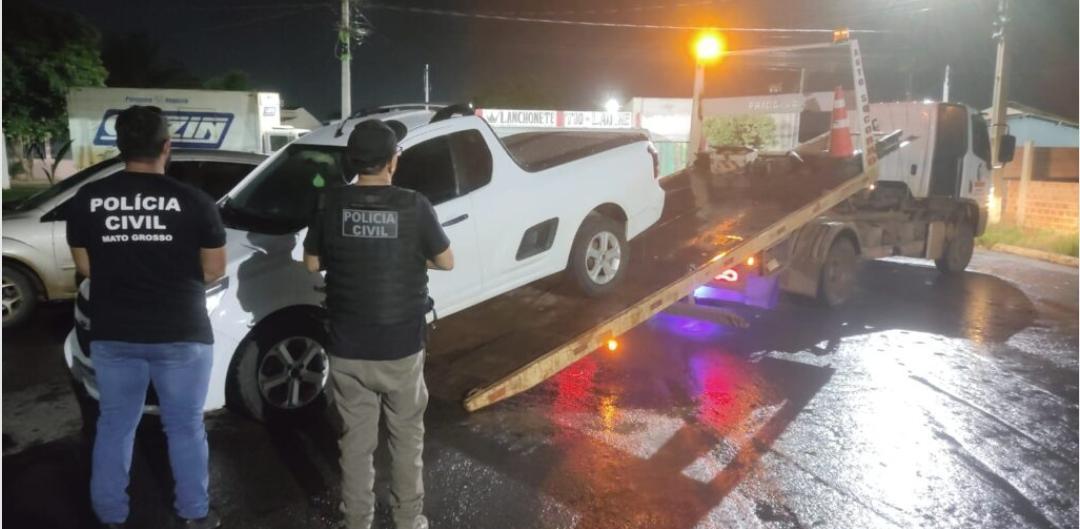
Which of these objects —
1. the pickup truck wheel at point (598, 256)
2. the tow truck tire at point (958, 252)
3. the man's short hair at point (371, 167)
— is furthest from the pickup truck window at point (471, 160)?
the tow truck tire at point (958, 252)

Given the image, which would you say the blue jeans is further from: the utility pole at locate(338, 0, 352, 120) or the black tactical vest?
the utility pole at locate(338, 0, 352, 120)

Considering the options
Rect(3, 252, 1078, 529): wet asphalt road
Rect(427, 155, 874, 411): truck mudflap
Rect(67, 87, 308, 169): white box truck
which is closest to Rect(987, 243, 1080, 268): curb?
Rect(3, 252, 1078, 529): wet asphalt road

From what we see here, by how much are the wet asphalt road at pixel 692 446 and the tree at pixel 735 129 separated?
3.08 m

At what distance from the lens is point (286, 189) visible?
16.8 feet

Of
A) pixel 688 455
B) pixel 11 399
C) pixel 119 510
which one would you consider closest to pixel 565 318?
pixel 688 455

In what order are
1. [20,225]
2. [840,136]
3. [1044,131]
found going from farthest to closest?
[1044,131], [840,136], [20,225]

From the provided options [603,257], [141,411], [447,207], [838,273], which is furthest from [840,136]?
[141,411]

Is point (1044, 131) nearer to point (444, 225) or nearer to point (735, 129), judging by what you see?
point (735, 129)

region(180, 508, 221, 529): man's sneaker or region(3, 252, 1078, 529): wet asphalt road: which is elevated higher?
region(180, 508, 221, 529): man's sneaker

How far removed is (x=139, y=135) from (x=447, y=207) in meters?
2.10

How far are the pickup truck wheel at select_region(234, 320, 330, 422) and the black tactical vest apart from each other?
148 cm

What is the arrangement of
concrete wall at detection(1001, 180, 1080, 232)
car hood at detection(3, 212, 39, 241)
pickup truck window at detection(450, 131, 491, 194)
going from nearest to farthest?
1. pickup truck window at detection(450, 131, 491, 194)
2. car hood at detection(3, 212, 39, 241)
3. concrete wall at detection(1001, 180, 1080, 232)

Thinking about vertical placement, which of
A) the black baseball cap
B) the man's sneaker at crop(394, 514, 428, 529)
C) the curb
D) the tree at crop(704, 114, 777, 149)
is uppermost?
the tree at crop(704, 114, 777, 149)

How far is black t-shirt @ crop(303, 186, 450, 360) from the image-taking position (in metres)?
3.01
